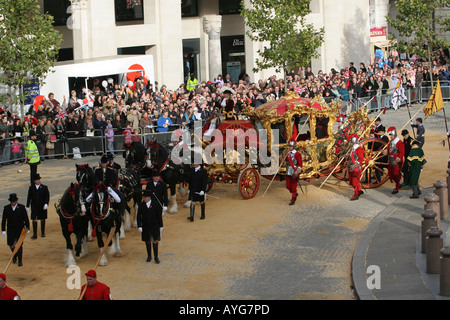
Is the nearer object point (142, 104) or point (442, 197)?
point (442, 197)

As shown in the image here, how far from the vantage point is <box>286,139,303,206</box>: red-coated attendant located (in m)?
19.9

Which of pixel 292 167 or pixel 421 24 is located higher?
pixel 421 24

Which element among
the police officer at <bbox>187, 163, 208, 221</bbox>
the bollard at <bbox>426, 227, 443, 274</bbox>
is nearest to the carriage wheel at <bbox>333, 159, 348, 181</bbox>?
the police officer at <bbox>187, 163, 208, 221</bbox>

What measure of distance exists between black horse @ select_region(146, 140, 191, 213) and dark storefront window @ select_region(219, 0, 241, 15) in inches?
1137

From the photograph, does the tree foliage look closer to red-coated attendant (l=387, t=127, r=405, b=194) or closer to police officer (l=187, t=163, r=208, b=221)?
red-coated attendant (l=387, t=127, r=405, b=194)

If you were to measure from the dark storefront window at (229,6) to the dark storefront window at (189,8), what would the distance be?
181cm

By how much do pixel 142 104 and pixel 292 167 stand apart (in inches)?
512

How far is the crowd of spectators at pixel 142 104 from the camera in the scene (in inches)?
1147

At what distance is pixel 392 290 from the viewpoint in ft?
42.1

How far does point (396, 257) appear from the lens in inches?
583

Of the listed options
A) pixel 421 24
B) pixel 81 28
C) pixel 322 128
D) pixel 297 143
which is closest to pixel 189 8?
pixel 81 28

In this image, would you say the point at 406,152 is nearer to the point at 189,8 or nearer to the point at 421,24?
the point at 421,24

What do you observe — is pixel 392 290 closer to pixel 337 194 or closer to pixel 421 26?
pixel 337 194

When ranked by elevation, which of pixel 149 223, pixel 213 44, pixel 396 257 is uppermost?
pixel 213 44
